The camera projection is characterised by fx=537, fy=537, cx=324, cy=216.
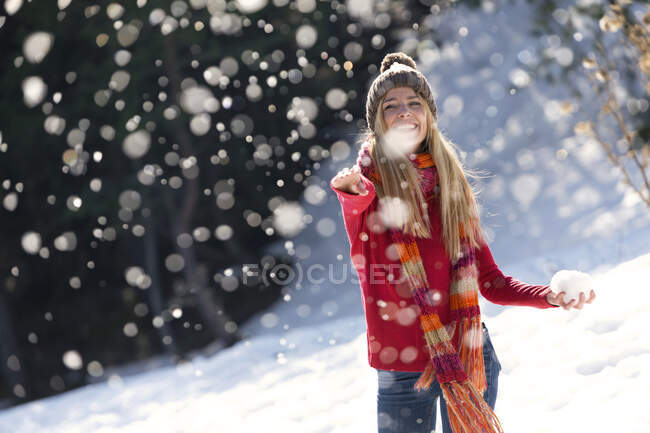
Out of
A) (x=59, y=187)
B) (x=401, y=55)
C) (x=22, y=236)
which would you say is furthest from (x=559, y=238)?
(x=22, y=236)

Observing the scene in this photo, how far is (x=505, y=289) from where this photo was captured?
1956 millimetres

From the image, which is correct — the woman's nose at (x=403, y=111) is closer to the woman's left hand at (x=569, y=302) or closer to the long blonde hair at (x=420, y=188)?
the long blonde hair at (x=420, y=188)

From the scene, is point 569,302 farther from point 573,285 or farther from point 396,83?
point 396,83

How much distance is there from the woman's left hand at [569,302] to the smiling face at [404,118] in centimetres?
68

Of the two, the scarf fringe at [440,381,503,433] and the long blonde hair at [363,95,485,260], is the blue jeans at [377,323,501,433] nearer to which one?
the scarf fringe at [440,381,503,433]

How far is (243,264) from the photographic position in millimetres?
9672

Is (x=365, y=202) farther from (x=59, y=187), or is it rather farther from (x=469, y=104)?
(x=469, y=104)

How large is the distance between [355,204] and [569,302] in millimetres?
774

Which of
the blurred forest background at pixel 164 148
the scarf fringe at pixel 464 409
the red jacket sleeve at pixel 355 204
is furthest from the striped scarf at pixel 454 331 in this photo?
the blurred forest background at pixel 164 148

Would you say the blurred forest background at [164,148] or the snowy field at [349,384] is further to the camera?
the blurred forest background at [164,148]

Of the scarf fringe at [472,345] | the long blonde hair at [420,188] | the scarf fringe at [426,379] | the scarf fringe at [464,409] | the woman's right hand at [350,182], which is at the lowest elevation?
the scarf fringe at [464,409]

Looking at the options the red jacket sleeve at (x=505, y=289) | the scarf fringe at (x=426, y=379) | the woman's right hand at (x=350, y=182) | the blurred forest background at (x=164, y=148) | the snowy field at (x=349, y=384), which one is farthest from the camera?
the blurred forest background at (x=164, y=148)

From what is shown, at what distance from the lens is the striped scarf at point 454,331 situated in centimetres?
173

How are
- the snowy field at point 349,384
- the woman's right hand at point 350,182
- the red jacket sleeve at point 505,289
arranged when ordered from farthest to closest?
the snowy field at point 349,384
the red jacket sleeve at point 505,289
the woman's right hand at point 350,182
